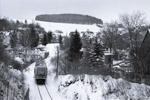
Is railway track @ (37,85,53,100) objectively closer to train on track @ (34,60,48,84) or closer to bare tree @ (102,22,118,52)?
train on track @ (34,60,48,84)

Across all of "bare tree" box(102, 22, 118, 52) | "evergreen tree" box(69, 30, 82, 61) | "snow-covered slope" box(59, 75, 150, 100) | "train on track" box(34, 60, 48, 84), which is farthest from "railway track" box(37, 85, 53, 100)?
"bare tree" box(102, 22, 118, 52)

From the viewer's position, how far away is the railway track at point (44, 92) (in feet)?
82.4

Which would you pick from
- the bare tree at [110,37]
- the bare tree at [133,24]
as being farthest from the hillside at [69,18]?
the bare tree at [133,24]

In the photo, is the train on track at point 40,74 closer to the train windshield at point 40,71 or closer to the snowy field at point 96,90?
the train windshield at point 40,71

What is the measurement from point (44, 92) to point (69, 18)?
528 feet

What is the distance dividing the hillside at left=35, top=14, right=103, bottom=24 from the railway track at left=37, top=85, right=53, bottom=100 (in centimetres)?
14944

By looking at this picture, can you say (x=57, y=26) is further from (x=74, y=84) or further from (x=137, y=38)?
(x=74, y=84)

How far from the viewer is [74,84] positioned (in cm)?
2562

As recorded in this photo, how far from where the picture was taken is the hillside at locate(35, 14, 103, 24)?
180m

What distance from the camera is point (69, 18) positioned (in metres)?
185

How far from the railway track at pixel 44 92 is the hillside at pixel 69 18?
149 m

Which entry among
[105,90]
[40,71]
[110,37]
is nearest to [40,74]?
[40,71]

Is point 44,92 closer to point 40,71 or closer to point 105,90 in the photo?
point 40,71

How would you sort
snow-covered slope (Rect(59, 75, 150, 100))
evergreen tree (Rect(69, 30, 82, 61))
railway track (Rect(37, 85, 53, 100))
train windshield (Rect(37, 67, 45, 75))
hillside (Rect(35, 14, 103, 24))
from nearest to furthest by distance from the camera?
snow-covered slope (Rect(59, 75, 150, 100)) < railway track (Rect(37, 85, 53, 100)) < train windshield (Rect(37, 67, 45, 75)) < evergreen tree (Rect(69, 30, 82, 61)) < hillside (Rect(35, 14, 103, 24))
